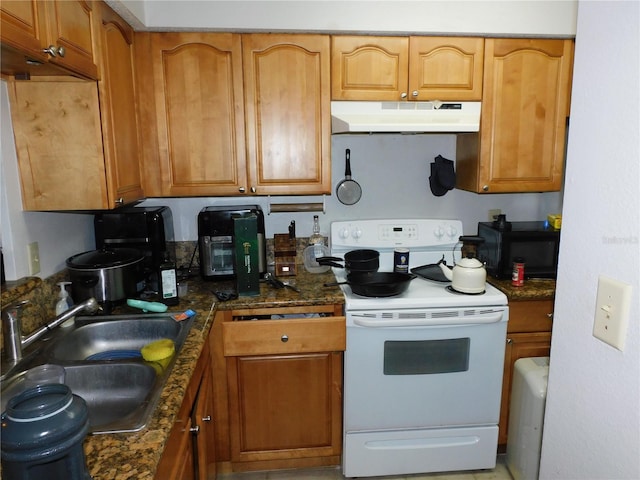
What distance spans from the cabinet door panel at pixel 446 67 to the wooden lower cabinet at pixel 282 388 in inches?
45.3

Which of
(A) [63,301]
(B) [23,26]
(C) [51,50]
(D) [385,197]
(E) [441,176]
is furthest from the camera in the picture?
(D) [385,197]

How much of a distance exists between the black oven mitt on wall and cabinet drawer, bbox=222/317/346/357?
1.02 m

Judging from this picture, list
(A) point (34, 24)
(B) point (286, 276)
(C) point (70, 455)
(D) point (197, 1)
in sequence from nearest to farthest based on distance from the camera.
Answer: (C) point (70, 455)
(A) point (34, 24)
(D) point (197, 1)
(B) point (286, 276)

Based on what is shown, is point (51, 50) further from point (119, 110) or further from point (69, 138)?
point (119, 110)

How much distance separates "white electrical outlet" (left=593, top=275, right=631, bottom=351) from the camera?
0.78 m

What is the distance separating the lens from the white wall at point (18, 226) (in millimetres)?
1577

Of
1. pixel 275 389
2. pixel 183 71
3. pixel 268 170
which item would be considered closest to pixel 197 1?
pixel 183 71

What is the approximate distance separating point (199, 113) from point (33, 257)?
93 centimetres

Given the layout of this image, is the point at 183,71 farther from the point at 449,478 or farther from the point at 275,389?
the point at 449,478

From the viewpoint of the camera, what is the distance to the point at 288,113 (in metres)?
2.17

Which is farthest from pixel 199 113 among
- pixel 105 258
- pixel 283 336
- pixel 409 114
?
pixel 283 336

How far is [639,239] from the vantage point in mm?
746

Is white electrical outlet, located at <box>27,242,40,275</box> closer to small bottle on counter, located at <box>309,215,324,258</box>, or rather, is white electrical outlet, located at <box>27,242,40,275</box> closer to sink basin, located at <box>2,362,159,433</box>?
sink basin, located at <box>2,362,159,433</box>

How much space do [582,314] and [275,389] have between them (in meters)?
1.50
